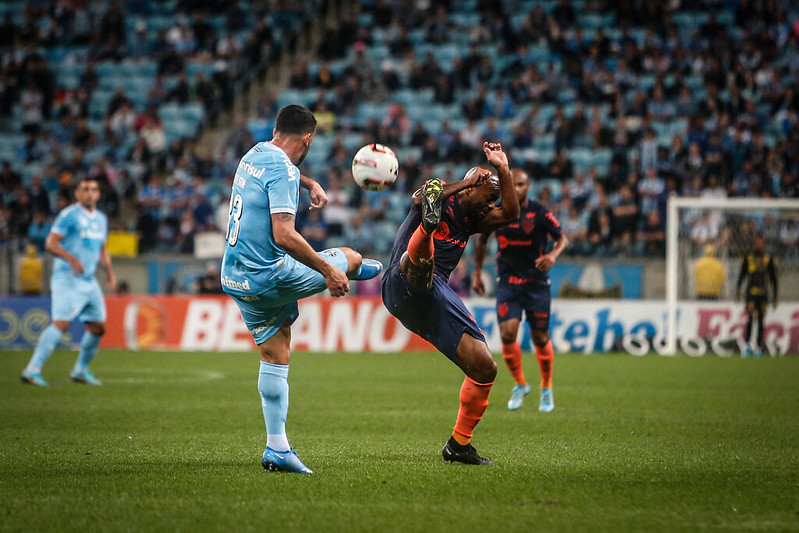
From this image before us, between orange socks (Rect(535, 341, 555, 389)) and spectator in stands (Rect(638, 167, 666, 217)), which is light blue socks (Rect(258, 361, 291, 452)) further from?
spectator in stands (Rect(638, 167, 666, 217))

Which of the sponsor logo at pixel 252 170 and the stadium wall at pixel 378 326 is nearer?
the sponsor logo at pixel 252 170

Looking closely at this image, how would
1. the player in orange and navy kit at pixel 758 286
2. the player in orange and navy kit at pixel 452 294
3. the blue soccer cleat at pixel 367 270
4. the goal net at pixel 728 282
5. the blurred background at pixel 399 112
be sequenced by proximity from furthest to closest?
the blurred background at pixel 399 112
the goal net at pixel 728 282
the player in orange and navy kit at pixel 758 286
the player in orange and navy kit at pixel 452 294
the blue soccer cleat at pixel 367 270

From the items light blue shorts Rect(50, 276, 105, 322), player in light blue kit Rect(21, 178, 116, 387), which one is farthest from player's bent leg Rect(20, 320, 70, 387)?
light blue shorts Rect(50, 276, 105, 322)

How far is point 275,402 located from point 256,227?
1.20 m

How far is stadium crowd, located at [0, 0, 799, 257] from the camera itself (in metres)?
22.9

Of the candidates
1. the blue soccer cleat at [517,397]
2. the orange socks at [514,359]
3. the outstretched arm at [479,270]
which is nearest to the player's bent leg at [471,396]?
the outstretched arm at [479,270]

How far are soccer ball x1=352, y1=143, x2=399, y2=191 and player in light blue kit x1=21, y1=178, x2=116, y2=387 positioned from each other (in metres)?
7.25

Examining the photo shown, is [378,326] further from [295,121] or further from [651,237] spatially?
[295,121]

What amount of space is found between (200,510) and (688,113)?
21199 mm

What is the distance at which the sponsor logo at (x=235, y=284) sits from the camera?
687cm

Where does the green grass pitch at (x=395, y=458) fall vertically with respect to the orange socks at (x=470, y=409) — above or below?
below

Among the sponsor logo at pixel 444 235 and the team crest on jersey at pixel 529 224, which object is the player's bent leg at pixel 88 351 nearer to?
the team crest on jersey at pixel 529 224

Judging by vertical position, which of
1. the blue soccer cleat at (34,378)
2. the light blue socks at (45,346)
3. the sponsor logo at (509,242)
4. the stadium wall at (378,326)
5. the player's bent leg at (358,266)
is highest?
the player's bent leg at (358,266)

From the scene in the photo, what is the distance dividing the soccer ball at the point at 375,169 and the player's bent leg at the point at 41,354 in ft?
25.5
